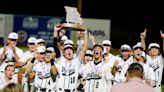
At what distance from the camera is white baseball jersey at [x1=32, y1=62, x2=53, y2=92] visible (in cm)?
1023

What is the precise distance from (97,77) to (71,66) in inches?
22.7

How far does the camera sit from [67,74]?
9742 millimetres

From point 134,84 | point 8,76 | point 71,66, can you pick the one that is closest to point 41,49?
point 71,66

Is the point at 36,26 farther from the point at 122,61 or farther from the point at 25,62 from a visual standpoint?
the point at 122,61

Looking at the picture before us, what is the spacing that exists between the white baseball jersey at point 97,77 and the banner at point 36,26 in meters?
9.97

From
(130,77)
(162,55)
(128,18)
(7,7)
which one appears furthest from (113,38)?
(130,77)

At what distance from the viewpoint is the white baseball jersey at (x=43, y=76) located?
10.2 metres

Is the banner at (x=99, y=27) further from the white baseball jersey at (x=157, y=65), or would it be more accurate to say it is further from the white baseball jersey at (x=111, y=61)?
the white baseball jersey at (x=111, y=61)

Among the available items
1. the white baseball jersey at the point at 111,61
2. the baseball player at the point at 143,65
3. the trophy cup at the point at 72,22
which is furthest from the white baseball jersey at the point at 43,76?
the baseball player at the point at 143,65

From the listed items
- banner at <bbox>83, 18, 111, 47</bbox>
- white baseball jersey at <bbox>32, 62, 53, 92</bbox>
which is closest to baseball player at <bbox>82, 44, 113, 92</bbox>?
white baseball jersey at <bbox>32, 62, 53, 92</bbox>

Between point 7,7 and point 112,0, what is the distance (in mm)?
4693

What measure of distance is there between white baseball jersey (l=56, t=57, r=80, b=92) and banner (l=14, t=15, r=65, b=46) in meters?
10.3

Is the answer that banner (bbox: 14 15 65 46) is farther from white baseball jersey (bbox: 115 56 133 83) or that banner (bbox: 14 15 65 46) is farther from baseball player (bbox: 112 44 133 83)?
white baseball jersey (bbox: 115 56 133 83)

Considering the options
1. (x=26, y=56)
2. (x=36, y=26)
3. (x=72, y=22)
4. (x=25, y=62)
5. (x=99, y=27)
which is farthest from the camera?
(x=99, y=27)
